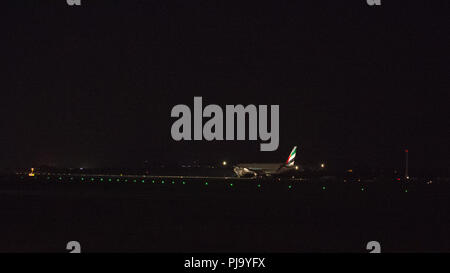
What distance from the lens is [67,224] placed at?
73.9 ft

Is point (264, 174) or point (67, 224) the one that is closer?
point (67, 224)
